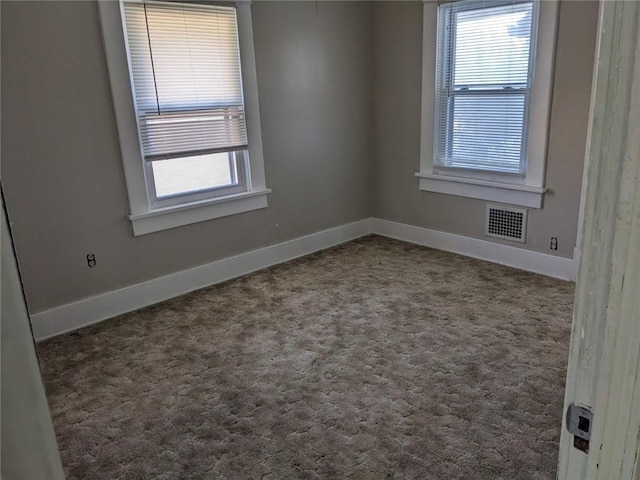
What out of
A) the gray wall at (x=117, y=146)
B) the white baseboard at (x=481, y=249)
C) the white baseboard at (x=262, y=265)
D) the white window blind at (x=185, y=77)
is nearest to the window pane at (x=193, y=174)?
the white window blind at (x=185, y=77)

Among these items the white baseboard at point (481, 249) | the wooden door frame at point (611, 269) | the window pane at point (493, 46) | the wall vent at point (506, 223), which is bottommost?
the white baseboard at point (481, 249)

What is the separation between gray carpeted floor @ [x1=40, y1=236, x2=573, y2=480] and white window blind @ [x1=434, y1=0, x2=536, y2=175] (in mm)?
1010

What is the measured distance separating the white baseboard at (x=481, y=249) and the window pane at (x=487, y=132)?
0.64 meters

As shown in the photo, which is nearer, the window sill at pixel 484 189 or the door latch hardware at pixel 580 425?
the door latch hardware at pixel 580 425

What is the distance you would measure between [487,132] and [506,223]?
2.43 feet

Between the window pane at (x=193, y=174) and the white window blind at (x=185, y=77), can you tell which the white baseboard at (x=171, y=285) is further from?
the white window blind at (x=185, y=77)

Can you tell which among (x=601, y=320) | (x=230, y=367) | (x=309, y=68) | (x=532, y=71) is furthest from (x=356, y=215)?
(x=601, y=320)

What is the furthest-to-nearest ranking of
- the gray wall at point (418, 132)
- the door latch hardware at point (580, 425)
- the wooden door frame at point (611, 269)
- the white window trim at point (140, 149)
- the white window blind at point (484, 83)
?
the white window blind at point (484, 83) < the gray wall at point (418, 132) < the white window trim at point (140, 149) < the door latch hardware at point (580, 425) < the wooden door frame at point (611, 269)

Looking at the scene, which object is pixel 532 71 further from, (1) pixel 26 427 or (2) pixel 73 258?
(1) pixel 26 427

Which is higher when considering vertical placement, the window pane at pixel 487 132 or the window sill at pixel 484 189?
the window pane at pixel 487 132

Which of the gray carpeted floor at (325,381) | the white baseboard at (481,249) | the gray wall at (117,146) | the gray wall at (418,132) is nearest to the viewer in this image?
the gray carpeted floor at (325,381)

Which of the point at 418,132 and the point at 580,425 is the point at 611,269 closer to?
the point at 580,425

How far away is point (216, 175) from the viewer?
386 centimetres

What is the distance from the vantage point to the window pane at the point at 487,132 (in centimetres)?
377
